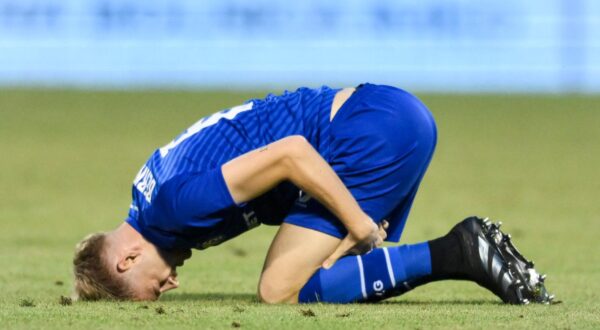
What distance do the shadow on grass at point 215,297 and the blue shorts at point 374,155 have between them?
619mm

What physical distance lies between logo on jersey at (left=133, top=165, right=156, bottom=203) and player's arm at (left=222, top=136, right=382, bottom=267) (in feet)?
1.25

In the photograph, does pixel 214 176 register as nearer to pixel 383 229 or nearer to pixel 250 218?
pixel 250 218

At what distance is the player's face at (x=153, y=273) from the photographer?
21.4 ft

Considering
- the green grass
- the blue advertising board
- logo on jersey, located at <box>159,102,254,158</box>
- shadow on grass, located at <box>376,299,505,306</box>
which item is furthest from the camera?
the blue advertising board

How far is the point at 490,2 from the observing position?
23.9m

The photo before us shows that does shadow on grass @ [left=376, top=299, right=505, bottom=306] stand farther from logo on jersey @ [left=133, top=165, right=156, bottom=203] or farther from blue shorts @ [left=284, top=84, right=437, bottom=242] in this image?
logo on jersey @ [left=133, top=165, right=156, bottom=203]

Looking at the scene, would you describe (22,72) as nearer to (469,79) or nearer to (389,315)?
(469,79)

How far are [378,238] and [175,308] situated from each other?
0.96 m

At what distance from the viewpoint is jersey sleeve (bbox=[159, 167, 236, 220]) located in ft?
20.5

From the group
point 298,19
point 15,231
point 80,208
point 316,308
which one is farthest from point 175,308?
point 298,19

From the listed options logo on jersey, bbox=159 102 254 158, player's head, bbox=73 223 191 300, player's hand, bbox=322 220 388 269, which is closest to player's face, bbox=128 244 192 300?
player's head, bbox=73 223 191 300

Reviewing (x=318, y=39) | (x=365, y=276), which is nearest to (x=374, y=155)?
(x=365, y=276)

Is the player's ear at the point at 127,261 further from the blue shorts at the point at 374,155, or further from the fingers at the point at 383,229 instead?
the fingers at the point at 383,229

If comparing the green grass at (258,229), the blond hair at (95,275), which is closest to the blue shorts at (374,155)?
the green grass at (258,229)
